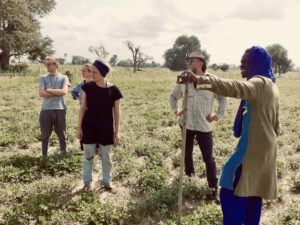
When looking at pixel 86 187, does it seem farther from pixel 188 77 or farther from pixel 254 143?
pixel 188 77

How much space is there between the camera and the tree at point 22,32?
4256cm

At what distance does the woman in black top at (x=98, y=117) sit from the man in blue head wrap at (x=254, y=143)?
3.02 metres

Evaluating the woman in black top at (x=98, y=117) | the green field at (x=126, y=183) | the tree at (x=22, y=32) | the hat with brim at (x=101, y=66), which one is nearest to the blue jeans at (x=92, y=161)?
the woman in black top at (x=98, y=117)

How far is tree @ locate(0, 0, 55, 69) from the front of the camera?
42562 mm

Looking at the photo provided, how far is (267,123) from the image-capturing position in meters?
4.01

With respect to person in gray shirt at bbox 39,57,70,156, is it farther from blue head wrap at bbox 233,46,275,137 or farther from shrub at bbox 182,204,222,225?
blue head wrap at bbox 233,46,275,137

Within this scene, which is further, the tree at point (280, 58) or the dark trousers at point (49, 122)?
the tree at point (280, 58)

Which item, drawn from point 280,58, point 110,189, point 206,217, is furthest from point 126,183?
point 280,58

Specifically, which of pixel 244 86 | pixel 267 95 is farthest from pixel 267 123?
pixel 244 86

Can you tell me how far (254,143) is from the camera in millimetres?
4031

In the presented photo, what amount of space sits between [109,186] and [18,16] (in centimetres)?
4114

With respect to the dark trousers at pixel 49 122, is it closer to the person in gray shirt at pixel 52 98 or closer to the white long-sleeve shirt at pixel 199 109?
the person in gray shirt at pixel 52 98

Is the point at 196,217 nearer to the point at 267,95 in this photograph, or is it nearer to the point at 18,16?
the point at 267,95

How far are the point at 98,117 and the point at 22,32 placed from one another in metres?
41.7
